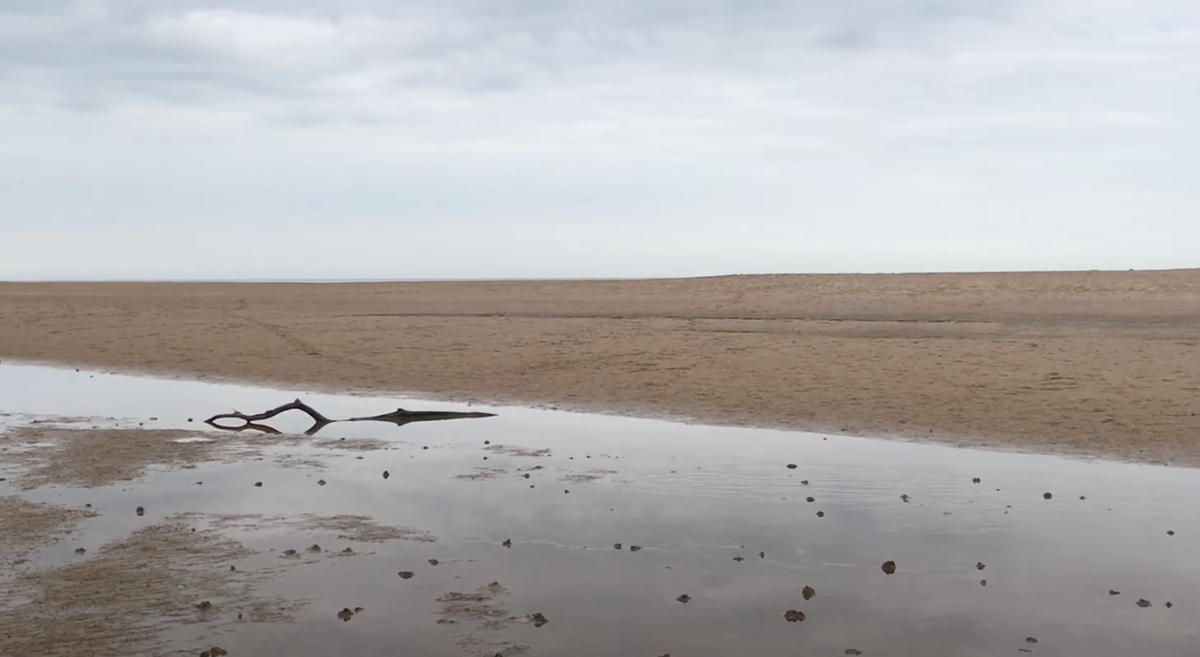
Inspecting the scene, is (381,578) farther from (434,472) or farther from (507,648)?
(434,472)

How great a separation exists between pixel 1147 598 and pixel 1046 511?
2.99 meters

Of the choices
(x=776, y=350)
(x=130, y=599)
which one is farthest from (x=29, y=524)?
(x=776, y=350)

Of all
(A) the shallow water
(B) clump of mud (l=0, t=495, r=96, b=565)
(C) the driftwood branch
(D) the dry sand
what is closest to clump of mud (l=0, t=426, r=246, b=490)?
(A) the shallow water

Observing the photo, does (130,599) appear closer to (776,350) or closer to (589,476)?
(589,476)

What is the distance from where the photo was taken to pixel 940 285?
46.3 m

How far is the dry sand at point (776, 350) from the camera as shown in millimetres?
18344

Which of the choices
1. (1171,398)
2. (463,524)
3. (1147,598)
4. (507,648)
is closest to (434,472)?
(463,524)

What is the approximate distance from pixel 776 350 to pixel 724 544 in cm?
1707

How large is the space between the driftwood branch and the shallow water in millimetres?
1899

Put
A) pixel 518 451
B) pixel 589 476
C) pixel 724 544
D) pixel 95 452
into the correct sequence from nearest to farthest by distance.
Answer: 1. pixel 724 544
2. pixel 589 476
3. pixel 95 452
4. pixel 518 451

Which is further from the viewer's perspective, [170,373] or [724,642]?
[170,373]

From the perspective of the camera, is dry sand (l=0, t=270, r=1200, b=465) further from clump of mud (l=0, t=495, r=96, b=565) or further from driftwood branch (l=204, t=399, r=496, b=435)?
clump of mud (l=0, t=495, r=96, b=565)

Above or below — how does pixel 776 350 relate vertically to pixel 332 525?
above

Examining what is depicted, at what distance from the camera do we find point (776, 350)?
2678cm
